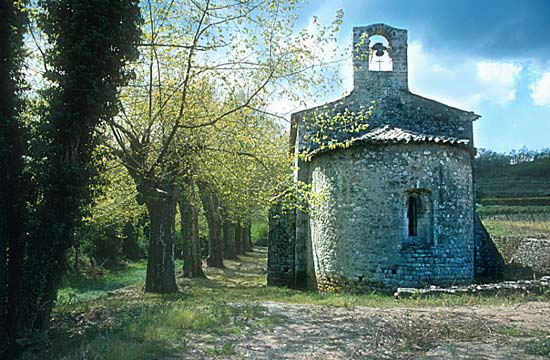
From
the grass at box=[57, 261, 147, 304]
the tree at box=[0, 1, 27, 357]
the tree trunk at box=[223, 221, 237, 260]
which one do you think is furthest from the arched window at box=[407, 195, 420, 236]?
the tree trunk at box=[223, 221, 237, 260]

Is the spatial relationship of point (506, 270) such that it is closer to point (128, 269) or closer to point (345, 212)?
point (345, 212)

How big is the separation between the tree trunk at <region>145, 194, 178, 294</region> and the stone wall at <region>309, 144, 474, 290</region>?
195 inches

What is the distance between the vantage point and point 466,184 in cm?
1341

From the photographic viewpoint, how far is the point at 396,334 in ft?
23.3

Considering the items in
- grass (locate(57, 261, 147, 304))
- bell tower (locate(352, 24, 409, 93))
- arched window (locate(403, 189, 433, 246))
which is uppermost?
bell tower (locate(352, 24, 409, 93))

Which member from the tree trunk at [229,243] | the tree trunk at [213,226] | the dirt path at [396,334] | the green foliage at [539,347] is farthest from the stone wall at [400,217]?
the tree trunk at [229,243]

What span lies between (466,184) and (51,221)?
11.2 meters

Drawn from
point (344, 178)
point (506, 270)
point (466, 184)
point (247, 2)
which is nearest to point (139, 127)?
point (247, 2)

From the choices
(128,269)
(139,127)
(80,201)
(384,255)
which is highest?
(139,127)

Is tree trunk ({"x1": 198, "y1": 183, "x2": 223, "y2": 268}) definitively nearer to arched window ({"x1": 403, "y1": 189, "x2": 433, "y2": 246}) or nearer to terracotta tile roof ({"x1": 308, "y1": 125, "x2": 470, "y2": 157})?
terracotta tile roof ({"x1": 308, "y1": 125, "x2": 470, "y2": 157})

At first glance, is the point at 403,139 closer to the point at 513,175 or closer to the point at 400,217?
the point at 400,217

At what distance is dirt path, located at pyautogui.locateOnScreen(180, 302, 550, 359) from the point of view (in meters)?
6.10

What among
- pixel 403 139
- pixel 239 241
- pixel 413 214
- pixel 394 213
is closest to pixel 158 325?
pixel 394 213

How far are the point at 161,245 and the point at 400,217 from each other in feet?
22.3
